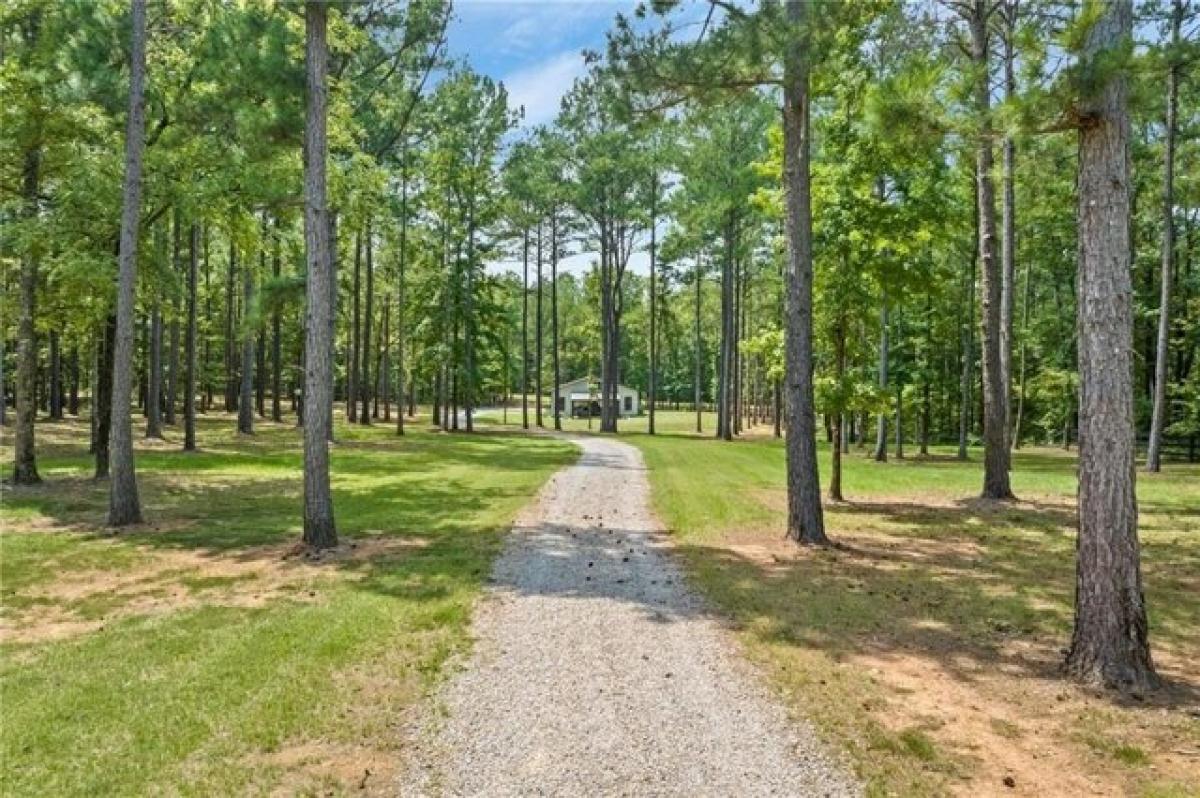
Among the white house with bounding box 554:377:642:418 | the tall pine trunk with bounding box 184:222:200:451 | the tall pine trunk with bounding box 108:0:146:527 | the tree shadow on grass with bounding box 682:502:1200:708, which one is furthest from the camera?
the white house with bounding box 554:377:642:418

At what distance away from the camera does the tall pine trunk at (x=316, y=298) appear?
368 inches

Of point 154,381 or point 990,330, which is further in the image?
point 154,381

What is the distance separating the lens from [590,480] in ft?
54.2

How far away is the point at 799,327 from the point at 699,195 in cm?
2314

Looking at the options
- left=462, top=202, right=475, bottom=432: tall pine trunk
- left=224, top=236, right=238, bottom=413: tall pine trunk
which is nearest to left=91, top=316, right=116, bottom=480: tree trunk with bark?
left=224, top=236, right=238, bottom=413: tall pine trunk

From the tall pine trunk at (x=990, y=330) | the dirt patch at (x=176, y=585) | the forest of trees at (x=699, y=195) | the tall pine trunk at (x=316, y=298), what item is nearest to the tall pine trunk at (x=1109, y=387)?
the forest of trees at (x=699, y=195)

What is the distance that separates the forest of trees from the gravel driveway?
2.75m

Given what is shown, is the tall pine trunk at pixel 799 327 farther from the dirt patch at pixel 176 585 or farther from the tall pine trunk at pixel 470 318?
the tall pine trunk at pixel 470 318

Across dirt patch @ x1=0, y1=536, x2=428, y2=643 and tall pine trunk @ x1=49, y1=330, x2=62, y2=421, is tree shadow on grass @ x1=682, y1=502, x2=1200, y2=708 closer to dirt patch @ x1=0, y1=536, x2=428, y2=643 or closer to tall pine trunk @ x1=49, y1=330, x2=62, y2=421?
dirt patch @ x1=0, y1=536, x2=428, y2=643

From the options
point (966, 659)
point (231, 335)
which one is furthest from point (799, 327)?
point (231, 335)

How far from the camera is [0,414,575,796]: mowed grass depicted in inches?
165

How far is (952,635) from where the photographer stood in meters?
6.58

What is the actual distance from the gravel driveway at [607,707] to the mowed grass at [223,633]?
0.40 metres

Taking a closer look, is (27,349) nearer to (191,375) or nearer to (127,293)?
(127,293)
